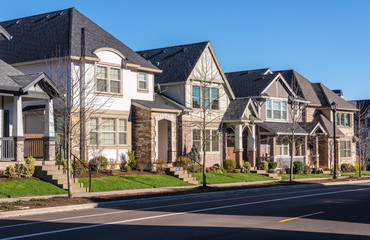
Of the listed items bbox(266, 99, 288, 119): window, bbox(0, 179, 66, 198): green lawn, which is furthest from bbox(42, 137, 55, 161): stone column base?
bbox(266, 99, 288, 119): window

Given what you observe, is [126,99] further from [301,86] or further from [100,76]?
[301,86]

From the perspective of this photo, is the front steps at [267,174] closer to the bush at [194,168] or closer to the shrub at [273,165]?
the shrub at [273,165]

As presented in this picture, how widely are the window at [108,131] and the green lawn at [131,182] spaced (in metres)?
3.57

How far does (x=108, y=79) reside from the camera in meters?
29.7

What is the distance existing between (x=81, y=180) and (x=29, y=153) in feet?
13.3

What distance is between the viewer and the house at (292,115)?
42.6 m

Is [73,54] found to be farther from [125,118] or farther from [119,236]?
[119,236]

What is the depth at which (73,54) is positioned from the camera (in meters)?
27.6

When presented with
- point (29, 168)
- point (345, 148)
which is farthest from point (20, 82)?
point (345, 148)

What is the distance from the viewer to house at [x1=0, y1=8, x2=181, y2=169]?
28.1 meters

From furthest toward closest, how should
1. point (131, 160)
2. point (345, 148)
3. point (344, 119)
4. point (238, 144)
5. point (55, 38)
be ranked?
point (344, 119) < point (345, 148) < point (238, 144) < point (131, 160) < point (55, 38)

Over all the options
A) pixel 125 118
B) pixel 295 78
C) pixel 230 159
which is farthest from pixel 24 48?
pixel 295 78

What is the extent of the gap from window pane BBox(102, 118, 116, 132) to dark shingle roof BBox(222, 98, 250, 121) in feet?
35.8

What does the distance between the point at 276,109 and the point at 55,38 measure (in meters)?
22.0
